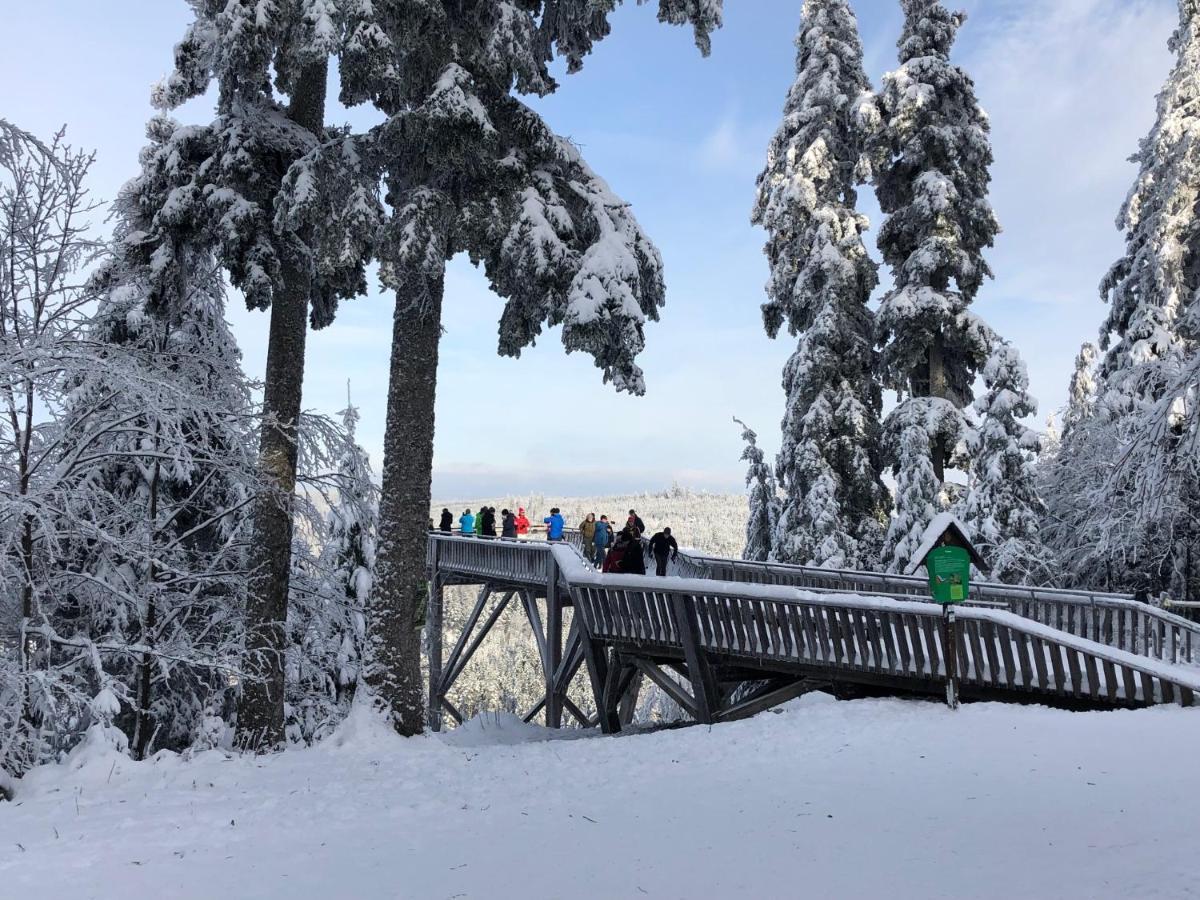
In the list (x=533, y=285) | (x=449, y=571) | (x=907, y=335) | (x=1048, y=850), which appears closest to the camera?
(x=1048, y=850)

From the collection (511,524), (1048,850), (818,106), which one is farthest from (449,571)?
(1048,850)

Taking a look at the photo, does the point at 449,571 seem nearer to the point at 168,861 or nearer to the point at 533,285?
the point at 533,285

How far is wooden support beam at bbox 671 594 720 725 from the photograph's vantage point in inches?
516

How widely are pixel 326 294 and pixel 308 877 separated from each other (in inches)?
361

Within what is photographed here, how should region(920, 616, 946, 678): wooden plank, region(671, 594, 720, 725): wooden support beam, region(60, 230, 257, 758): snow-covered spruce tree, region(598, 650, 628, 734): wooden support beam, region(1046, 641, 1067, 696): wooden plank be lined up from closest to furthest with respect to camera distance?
region(60, 230, 257, 758): snow-covered spruce tree, region(1046, 641, 1067, 696): wooden plank, region(920, 616, 946, 678): wooden plank, region(671, 594, 720, 725): wooden support beam, region(598, 650, 628, 734): wooden support beam

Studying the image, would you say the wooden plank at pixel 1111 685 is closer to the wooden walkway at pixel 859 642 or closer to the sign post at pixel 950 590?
the wooden walkway at pixel 859 642

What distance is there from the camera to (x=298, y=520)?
45.0 ft

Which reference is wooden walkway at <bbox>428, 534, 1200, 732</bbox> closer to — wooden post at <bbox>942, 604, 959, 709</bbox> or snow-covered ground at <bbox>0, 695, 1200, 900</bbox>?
wooden post at <bbox>942, 604, 959, 709</bbox>

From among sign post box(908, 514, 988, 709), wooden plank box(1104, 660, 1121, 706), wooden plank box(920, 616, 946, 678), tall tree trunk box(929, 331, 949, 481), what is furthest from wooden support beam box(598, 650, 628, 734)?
tall tree trunk box(929, 331, 949, 481)

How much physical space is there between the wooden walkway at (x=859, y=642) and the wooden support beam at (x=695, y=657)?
0.02 metres

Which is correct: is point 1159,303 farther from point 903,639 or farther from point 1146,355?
point 903,639

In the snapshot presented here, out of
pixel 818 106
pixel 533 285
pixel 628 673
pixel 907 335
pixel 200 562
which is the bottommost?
pixel 628 673

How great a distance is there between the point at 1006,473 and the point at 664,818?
1732cm

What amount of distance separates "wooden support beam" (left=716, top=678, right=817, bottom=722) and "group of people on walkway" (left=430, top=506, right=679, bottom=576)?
3881 mm
